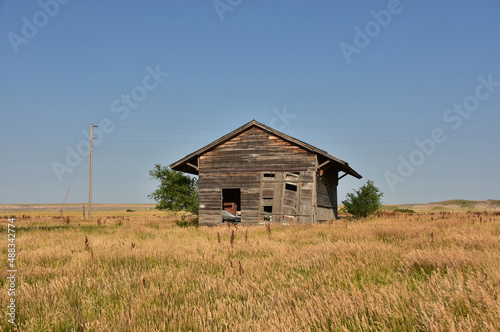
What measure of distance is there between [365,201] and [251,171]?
13.8 meters

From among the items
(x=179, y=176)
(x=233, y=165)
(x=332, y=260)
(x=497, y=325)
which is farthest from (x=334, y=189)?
(x=497, y=325)

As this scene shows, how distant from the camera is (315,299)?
3.81 m

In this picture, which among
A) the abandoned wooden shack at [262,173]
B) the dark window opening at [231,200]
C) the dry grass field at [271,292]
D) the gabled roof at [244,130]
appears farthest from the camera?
the dark window opening at [231,200]

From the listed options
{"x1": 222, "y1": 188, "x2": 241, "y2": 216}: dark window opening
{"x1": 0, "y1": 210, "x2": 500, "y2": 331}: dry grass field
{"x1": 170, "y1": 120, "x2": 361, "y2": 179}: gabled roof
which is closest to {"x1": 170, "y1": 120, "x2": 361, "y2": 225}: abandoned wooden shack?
{"x1": 170, "y1": 120, "x2": 361, "y2": 179}: gabled roof

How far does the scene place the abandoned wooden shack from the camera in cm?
1872

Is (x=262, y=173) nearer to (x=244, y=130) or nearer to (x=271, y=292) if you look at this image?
(x=244, y=130)

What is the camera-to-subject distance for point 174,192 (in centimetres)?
3167

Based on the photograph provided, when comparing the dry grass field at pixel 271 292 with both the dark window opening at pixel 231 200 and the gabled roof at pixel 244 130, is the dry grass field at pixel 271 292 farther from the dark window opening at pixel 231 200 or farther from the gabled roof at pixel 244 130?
the dark window opening at pixel 231 200

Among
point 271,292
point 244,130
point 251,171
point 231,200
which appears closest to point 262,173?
point 251,171

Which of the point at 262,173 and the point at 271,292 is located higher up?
the point at 262,173

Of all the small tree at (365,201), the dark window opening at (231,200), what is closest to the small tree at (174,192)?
the dark window opening at (231,200)

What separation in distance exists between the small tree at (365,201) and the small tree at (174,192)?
13.4m

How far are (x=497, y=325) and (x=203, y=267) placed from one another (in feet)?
15.2

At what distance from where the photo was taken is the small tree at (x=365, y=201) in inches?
1139
